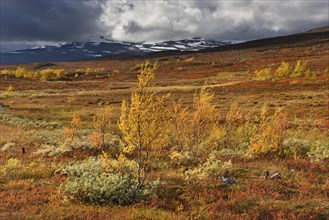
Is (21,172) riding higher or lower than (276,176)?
lower

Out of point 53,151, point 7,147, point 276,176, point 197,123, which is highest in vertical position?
point 197,123

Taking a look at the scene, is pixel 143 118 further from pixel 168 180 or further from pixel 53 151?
pixel 53 151

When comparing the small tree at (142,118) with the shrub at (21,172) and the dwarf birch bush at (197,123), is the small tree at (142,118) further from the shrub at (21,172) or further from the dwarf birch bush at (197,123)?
the dwarf birch bush at (197,123)

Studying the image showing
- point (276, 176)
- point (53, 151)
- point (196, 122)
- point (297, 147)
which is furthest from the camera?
point (53, 151)

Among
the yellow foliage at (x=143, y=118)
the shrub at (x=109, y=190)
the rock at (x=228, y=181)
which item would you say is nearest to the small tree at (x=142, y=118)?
the yellow foliage at (x=143, y=118)

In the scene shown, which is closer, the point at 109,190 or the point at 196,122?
the point at 109,190

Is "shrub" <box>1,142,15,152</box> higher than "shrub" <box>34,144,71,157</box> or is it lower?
lower

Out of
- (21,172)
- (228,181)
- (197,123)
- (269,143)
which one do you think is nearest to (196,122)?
(197,123)

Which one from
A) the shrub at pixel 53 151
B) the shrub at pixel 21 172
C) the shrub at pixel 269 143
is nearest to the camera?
the shrub at pixel 21 172

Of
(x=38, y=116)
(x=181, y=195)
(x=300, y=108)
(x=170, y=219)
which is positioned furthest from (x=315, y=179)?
(x=38, y=116)

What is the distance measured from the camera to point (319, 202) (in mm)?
12523

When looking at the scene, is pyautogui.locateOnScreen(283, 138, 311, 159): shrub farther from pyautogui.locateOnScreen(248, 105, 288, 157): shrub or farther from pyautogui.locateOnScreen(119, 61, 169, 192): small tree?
pyautogui.locateOnScreen(119, 61, 169, 192): small tree

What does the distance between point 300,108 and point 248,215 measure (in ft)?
120

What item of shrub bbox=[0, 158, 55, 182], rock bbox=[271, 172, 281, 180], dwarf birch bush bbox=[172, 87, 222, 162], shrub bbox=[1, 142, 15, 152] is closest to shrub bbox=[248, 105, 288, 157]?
dwarf birch bush bbox=[172, 87, 222, 162]
